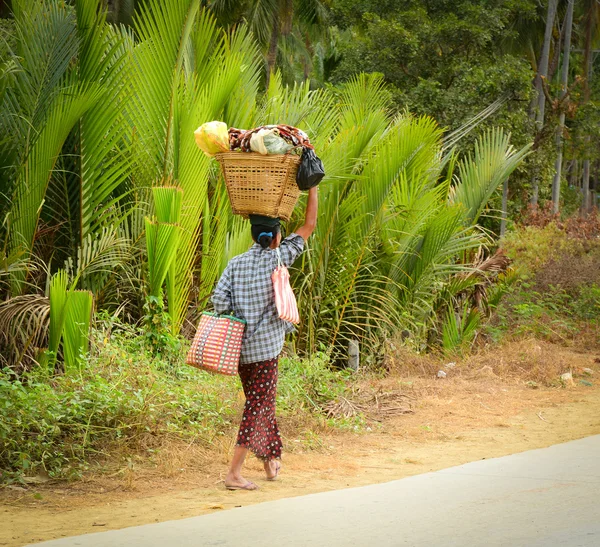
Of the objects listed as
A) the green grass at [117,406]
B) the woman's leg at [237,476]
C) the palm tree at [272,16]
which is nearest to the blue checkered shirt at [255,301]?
the woman's leg at [237,476]

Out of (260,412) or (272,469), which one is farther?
(272,469)

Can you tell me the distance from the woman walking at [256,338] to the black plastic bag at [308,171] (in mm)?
330

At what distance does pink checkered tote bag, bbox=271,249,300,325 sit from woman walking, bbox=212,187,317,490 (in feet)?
0.17

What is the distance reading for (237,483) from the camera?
4324 millimetres

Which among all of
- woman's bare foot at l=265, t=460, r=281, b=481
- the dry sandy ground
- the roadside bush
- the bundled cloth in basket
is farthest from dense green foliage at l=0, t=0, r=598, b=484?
the roadside bush

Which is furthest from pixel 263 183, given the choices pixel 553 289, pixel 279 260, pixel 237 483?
pixel 553 289

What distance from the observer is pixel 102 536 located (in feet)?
11.2

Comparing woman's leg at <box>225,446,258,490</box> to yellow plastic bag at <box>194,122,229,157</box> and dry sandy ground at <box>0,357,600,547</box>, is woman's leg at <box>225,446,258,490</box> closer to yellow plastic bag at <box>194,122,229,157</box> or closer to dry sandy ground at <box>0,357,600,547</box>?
dry sandy ground at <box>0,357,600,547</box>

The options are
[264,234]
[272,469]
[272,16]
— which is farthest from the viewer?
[272,16]

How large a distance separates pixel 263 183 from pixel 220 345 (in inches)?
34.9

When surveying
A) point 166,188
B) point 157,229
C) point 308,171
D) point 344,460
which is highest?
point 308,171

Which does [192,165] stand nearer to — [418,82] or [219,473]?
[219,473]

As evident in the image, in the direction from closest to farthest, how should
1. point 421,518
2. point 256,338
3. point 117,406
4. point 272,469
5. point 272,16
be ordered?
1. point 421,518
2. point 256,338
3. point 272,469
4. point 117,406
5. point 272,16

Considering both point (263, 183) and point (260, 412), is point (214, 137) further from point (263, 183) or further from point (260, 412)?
point (260, 412)
